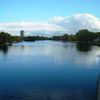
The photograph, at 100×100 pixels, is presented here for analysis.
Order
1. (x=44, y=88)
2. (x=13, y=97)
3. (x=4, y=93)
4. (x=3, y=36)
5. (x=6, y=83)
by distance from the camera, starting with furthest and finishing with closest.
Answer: (x=3, y=36), (x=6, y=83), (x=44, y=88), (x=4, y=93), (x=13, y=97)

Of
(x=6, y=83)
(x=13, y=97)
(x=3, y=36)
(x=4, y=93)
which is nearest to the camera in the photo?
(x=13, y=97)

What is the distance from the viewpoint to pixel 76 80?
1995 centimetres

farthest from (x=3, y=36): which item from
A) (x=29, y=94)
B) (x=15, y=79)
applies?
(x=29, y=94)

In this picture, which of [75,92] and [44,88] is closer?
[75,92]

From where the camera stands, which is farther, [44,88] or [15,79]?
[15,79]

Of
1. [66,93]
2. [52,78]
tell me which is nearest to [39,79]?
[52,78]

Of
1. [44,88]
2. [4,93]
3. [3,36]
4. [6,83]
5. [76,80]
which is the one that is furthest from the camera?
[3,36]

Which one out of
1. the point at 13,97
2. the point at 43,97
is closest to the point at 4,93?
the point at 13,97

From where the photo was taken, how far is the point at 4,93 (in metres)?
15.0

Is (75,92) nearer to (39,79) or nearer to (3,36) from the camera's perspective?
(39,79)

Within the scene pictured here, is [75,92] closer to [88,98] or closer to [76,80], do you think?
[88,98]

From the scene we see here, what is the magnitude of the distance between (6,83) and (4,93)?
3597 mm

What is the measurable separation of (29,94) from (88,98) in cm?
330

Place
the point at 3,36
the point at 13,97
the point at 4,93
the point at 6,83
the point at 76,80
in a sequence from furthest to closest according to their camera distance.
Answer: the point at 3,36 < the point at 76,80 < the point at 6,83 < the point at 4,93 < the point at 13,97
